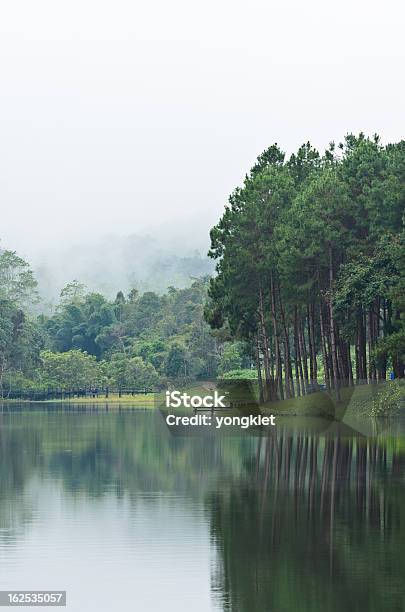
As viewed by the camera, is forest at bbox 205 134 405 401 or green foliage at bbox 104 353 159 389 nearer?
forest at bbox 205 134 405 401

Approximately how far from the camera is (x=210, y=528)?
27.0m

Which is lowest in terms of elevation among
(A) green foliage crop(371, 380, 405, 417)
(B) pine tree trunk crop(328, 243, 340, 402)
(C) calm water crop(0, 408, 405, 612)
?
(C) calm water crop(0, 408, 405, 612)

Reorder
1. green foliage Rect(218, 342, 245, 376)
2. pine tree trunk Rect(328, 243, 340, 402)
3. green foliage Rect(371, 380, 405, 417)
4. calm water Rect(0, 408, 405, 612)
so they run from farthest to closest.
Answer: green foliage Rect(218, 342, 245, 376) < pine tree trunk Rect(328, 243, 340, 402) < green foliage Rect(371, 380, 405, 417) < calm water Rect(0, 408, 405, 612)

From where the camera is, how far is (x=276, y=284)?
87750 mm

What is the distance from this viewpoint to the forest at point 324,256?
229 ft

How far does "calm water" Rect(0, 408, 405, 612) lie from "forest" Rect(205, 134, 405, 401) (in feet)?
65.9

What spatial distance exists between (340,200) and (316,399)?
12782mm

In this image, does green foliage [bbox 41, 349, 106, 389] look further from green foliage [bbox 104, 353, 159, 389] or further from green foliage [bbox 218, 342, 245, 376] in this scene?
green foliage [bbox 218, 342, 245, 376]

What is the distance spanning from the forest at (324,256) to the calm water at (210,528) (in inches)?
791

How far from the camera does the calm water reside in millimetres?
20156

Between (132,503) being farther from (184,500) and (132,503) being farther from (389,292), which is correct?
(389,292)

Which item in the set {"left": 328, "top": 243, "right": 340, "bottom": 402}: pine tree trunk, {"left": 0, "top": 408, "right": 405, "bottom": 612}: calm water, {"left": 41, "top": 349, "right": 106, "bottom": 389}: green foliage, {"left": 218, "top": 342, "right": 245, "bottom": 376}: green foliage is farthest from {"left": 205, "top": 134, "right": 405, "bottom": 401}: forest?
{"left": 41, "top": 349, "right": 106, "bottom": 389}: green foliage

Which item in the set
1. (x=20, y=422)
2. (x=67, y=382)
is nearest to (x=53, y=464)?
(x=20, y=422)

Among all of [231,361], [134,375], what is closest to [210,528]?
[231,361]
